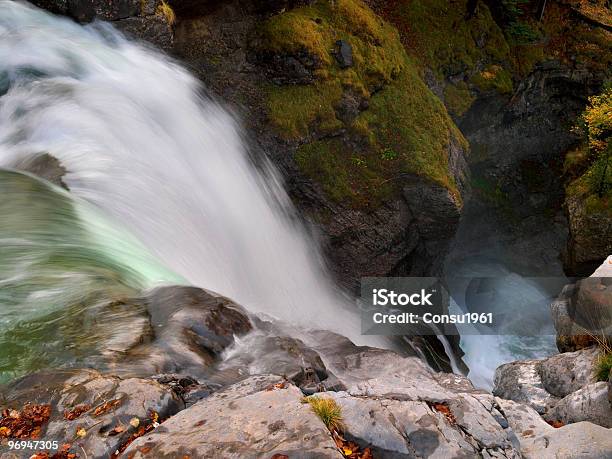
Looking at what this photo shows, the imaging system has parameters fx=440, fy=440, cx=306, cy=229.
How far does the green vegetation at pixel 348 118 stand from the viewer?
17.4 m

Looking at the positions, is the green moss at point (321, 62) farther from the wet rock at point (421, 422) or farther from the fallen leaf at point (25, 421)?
the fallen leaf at point (25, 421)

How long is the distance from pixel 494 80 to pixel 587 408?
21.8 metres

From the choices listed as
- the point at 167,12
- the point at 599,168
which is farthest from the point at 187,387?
the point at 599,168

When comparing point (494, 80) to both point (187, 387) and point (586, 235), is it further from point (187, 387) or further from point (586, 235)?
point (187, 387)

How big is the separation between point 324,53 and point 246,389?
50.8 ft

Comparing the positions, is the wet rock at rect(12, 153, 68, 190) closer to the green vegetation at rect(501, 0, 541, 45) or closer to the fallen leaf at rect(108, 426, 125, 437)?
the fallen leaf at rect(108, 426, 125, 437)

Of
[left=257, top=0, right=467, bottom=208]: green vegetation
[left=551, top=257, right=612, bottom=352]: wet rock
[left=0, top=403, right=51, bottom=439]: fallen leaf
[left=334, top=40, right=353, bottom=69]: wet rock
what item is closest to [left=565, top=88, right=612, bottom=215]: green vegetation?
[left=257, top=0, right=467, bottom=208]: green vegetation

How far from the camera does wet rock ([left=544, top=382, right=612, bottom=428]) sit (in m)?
6.82

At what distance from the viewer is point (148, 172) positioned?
1188 cm

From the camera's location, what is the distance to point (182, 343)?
6.53 meters

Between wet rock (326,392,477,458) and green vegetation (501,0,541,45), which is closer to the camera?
wet rock (326,392,477,458)

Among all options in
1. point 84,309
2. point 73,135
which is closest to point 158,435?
point 84,309

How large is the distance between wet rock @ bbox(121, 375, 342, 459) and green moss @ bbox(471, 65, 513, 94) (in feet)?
77.5

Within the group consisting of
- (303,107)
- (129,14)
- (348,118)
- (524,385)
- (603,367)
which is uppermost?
(129,14)
